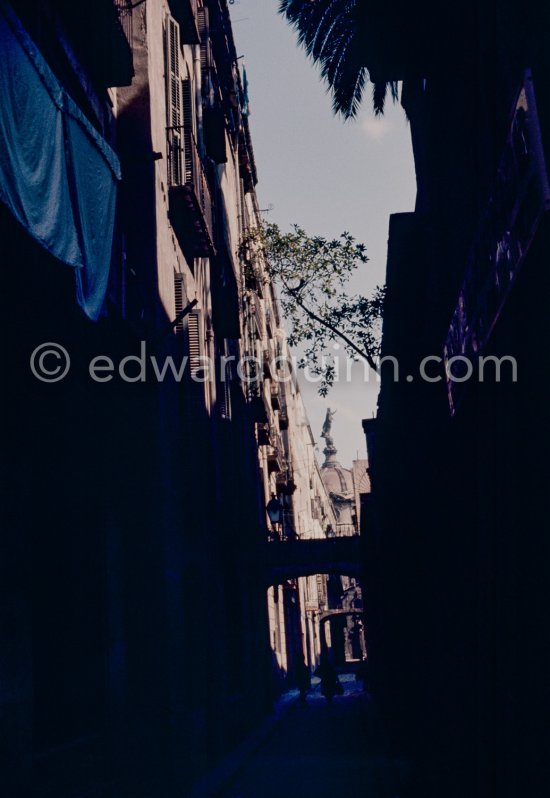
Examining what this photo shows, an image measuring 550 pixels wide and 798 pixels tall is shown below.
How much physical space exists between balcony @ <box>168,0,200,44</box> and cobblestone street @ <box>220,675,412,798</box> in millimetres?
13980

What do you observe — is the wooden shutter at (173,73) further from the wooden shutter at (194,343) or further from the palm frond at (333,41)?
the wooden shutter at (194,343)

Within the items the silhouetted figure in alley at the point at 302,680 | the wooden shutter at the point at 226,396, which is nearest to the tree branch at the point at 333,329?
the wooden shutter at the point at 226,396

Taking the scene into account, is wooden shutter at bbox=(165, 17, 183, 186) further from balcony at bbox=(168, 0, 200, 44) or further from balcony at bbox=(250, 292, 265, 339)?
balcony at bbox=(250, 292, 265, 339)

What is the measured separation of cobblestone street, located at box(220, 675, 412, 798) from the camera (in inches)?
477

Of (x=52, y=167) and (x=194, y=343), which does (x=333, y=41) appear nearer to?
(x=194, y=343)

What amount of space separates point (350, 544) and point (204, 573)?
52.3ft

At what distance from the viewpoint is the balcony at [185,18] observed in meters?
17.5

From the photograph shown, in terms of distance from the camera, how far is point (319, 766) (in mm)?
14766

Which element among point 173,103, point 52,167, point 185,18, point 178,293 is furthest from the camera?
point 185,18

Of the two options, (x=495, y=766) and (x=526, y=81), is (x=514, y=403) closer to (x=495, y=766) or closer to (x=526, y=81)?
(x=526, y=81)

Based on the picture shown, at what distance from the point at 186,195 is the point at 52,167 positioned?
7.79 meters

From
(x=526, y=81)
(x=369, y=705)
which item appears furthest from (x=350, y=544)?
(x=526, y=81)

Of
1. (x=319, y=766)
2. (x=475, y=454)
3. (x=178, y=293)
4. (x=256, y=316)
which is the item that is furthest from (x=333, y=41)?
(x=256, y=316)

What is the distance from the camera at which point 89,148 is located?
894cm
